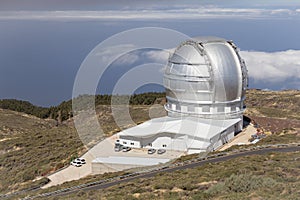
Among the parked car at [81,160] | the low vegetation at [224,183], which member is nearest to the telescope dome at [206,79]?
the parked car at [81,160]

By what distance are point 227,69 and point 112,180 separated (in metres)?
19.0

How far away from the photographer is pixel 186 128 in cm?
3747

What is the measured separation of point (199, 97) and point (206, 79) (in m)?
1.92

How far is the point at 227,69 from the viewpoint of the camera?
40312 mm

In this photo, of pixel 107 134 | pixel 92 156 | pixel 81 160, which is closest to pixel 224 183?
pixel 81 160

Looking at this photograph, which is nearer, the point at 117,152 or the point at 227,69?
the point at 117,152

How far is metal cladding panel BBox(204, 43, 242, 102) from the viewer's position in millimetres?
39750

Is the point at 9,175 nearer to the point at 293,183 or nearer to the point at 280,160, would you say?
the point at 280,160

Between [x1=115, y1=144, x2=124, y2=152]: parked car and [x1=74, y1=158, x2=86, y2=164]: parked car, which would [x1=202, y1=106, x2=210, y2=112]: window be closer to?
[x1=115, y1=144, x2=124, y2=152]: parked car

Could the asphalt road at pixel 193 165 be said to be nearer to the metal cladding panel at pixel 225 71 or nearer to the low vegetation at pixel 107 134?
the low vegetation at pixel 107 134

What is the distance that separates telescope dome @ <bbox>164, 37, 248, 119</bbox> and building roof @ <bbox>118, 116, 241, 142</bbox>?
1.20m

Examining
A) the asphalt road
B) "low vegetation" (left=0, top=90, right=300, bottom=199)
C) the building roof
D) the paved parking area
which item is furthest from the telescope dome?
the asphalt road

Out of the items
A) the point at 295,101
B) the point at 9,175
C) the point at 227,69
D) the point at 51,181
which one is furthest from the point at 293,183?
the point at 295,101

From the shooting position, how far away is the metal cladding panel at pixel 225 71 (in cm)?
3975
